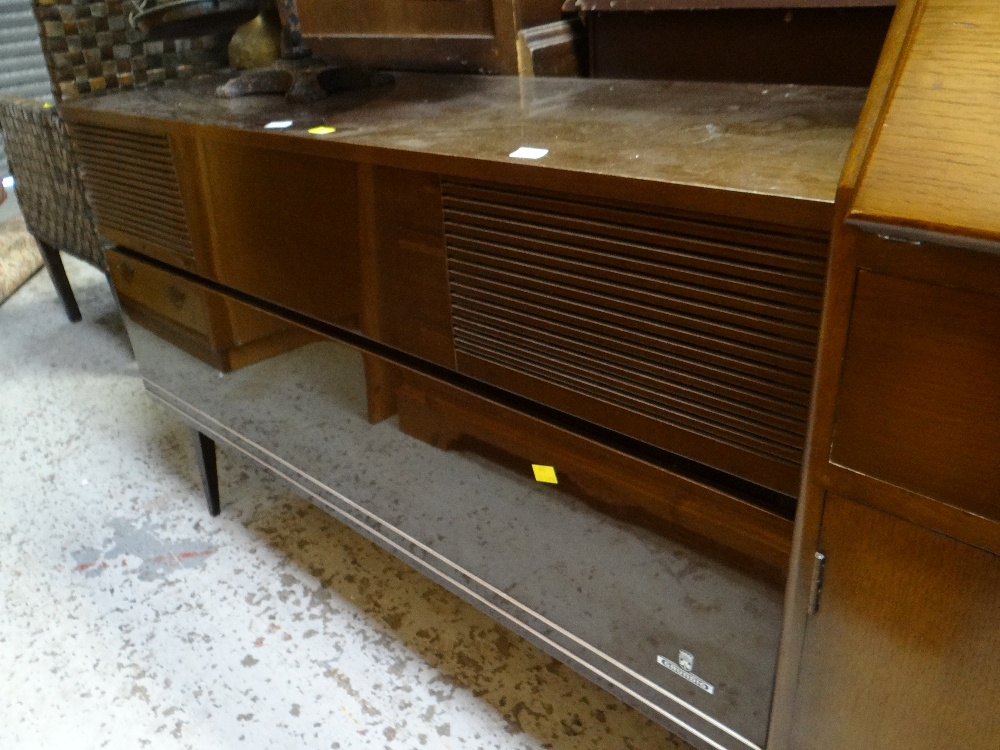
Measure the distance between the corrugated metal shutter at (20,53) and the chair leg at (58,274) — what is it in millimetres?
1680

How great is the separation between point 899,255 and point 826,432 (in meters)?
0.15

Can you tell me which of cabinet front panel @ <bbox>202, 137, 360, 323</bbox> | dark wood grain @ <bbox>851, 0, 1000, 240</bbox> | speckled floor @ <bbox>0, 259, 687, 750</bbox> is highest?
dark wood grain @ <bbox>851, 0, 1000, 240</bbox>

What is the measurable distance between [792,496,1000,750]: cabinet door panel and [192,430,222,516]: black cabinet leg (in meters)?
1.33

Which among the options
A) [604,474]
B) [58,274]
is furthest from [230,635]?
[58,274]

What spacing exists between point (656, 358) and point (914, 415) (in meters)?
0.24

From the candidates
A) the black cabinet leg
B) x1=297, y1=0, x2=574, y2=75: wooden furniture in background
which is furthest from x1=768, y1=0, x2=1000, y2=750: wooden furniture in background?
the black cabinet leg

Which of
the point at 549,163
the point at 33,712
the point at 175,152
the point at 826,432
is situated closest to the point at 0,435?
the point at 33,712

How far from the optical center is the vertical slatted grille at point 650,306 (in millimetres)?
639

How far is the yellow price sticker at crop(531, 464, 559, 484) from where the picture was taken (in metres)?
0.92

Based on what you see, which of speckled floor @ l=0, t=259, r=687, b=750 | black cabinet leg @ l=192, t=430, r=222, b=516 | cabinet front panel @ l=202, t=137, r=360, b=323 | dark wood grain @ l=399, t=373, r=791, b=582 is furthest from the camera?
black cabinet leg @ l=192, t=430, r=222, b=516

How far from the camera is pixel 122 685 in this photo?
1354 mm

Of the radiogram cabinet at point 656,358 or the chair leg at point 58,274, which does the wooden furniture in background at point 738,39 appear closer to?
the radiogram cabinet at point 656,358

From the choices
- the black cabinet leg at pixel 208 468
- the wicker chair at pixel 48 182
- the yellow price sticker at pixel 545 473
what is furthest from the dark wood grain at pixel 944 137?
the wicker chair at pixel 48 182

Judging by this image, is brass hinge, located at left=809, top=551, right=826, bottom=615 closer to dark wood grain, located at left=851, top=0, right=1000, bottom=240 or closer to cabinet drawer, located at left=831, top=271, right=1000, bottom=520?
cabinet drawer, located at left=831, top=271, right=1000, bottom=520
